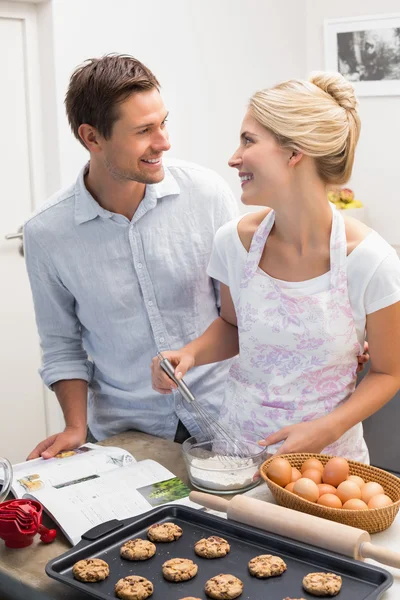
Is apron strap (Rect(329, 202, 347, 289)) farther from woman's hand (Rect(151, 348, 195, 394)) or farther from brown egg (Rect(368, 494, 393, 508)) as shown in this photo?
brown egg (Rect(368, 494, 393, 508))

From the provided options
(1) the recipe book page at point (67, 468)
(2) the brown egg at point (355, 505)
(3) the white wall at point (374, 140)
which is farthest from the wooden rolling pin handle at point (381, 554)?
(3) the white wall at point (374, 140)

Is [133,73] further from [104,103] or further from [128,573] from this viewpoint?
[128,573]

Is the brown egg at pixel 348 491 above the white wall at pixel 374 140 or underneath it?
underneath

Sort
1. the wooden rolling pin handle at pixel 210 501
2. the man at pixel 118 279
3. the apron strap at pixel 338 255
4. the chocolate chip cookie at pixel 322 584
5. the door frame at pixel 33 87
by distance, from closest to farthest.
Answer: the chocolate chip cookie at pixel 322 584, the wooden rolling pin handle at pixel 210 501, the apron strap at pixel 338 255, the man at pixel 118 279, the door frame at pixel 33 87

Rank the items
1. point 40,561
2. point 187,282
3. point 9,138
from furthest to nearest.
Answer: point 9,138 < point 187,282 < point 40,561

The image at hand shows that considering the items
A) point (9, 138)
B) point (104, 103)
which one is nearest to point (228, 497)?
point (104, 103)

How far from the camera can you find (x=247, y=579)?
3.78 feet

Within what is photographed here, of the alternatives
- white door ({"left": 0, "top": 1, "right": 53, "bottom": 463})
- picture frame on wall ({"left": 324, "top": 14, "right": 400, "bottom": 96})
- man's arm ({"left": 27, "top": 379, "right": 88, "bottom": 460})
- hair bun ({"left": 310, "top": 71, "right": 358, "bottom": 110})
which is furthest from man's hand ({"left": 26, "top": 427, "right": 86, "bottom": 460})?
picture frame on wall ({"left": 324, "top": 14, "right": 400, "bottom": 96})

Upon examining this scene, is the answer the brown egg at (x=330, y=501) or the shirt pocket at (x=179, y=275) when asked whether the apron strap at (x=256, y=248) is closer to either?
the shirt pocket at (x=179, y=275)

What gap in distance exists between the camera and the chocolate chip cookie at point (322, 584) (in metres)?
1.08

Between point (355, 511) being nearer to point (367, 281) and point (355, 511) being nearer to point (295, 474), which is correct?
point (295, 474)

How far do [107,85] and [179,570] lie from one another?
1.10 m

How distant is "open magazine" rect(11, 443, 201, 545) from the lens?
4.57ft

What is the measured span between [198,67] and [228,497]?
278 cm
